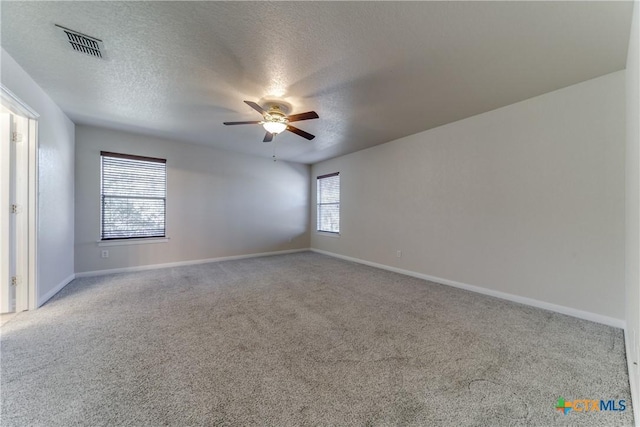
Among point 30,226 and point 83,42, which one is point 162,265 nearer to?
point 30,226

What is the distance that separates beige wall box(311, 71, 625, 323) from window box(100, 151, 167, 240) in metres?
4.55

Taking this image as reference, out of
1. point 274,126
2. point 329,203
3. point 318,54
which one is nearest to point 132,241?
point 274,126

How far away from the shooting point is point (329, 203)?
21.0ft

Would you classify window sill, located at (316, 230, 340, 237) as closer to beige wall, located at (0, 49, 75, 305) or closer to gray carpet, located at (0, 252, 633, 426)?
gray carpet, located at (0, 252, 633, 426)

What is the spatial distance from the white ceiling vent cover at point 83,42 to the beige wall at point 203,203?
2658 millimetres

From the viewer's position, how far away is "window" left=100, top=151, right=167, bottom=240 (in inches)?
168

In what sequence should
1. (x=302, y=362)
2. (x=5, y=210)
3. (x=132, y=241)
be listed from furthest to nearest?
(x=132, y=241) → (x=5, y=210) → (x=302, y=362)

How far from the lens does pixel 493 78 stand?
250 cm

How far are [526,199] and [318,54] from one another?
2.97 m

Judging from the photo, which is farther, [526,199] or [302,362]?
[526,199]

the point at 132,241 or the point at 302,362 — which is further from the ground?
the point at 132,241

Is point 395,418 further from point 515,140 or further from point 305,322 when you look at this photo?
point 515,140

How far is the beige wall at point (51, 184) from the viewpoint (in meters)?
2.54

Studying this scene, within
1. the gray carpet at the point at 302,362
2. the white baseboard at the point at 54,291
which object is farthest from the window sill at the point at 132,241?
the gray carpet at the point at 302,362
